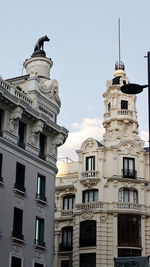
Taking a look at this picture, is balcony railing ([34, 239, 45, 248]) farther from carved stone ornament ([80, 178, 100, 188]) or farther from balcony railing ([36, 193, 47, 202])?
carved stone ornament ([80, 178, 100, 188])

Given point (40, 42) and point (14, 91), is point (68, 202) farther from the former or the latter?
point (14, 91)

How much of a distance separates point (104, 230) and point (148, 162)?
8896 millimetres

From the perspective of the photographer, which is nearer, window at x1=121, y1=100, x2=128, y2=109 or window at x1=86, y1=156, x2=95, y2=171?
window at x1=86, y1=156, x2=95, y2=171

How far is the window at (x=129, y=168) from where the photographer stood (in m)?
54.4

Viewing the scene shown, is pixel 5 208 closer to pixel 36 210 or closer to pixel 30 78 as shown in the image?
pixel 36 210

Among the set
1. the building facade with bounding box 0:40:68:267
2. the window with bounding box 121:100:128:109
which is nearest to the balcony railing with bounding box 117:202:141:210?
the window with bounding box 121:100:128:109

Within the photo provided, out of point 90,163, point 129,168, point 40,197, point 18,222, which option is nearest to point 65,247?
point 90,163

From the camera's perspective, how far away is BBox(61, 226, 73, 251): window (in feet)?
177

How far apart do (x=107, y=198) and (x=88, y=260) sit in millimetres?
6245

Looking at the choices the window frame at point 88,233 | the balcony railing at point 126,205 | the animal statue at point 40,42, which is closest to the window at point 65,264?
the window frame at point 88,233

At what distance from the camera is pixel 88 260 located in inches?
2029

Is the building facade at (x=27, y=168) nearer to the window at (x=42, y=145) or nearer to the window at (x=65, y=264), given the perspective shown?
the window at (x=42, y=145)

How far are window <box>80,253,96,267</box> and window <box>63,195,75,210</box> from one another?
5874 mm

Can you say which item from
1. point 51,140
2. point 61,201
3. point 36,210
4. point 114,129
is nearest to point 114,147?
point 114,129
